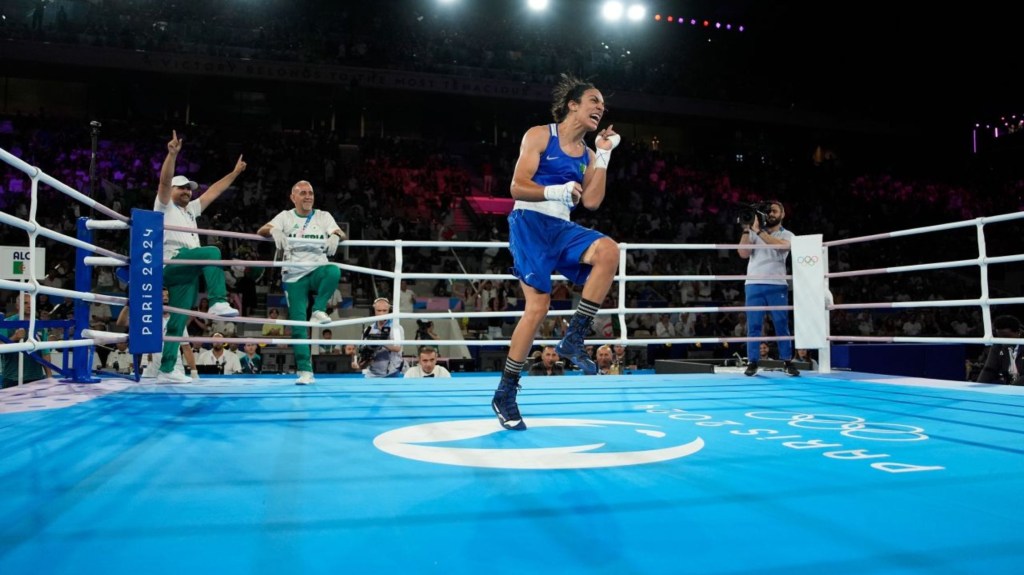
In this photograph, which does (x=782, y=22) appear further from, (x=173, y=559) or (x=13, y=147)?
(x=173, y=559)

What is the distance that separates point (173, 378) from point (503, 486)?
9.44 feet

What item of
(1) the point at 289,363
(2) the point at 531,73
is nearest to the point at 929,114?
(2) the point at 531,73

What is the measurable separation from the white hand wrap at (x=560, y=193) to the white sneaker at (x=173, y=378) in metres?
2.41

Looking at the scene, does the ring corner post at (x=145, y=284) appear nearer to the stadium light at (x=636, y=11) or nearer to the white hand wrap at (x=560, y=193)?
the white hand wrap at (x=560, y=193)

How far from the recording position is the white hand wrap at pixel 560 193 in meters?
2.25

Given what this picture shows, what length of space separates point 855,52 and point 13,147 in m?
18.7

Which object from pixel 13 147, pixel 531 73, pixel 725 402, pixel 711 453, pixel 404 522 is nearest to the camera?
pixel 404 522

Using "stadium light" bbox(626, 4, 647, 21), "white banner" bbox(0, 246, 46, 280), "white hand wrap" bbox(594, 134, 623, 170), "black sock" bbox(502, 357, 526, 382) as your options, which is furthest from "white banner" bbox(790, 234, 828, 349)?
"stadium light" bbox(626, 4, 647, 21)

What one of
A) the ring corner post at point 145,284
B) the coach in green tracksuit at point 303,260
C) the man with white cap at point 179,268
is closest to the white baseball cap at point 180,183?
the man with white cap at point 179,268

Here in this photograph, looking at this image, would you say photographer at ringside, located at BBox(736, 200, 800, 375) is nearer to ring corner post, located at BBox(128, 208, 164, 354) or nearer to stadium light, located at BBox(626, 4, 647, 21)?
ring corner post, located at BBox(128, 208, 164, 354)

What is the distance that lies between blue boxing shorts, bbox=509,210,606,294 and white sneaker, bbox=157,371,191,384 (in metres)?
2.20

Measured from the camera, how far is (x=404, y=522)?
3.77 ft

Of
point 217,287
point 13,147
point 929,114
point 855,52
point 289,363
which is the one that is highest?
point 855,52

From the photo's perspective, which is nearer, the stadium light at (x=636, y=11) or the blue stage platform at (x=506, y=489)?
the blue stage platform at (x=506, y=489)
